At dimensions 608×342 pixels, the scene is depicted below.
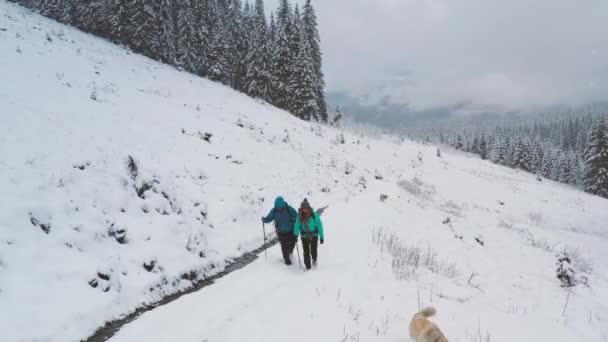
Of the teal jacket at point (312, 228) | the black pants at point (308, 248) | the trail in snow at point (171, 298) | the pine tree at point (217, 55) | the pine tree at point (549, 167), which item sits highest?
the pine tree at point (217, 55)

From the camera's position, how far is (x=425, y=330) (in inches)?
149

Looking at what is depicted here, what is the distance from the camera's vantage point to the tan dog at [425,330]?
3607 mm

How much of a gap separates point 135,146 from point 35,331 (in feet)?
25.9

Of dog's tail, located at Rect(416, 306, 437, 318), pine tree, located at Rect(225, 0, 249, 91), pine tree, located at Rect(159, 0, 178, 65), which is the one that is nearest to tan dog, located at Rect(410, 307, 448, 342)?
dog's tail, located at Rect(416, 306, 437, 318)

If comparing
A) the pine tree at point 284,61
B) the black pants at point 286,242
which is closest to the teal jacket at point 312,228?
the black pants at point 286,242

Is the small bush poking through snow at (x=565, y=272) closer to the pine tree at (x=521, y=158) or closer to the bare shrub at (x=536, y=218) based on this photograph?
the bare shrub at (x=536, y=218)

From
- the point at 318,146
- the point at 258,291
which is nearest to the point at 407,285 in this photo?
the point at 258,291

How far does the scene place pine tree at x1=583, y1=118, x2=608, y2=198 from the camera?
40.9m

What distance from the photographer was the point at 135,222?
7.85m

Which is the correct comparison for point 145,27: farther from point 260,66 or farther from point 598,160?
point 598,160

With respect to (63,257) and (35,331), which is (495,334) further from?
(63,257)

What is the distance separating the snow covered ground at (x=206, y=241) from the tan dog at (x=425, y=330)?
1.90 ft

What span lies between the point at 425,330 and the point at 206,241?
6616 mm

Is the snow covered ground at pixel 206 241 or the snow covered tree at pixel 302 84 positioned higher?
the snow covered tree at pixel 302 84
